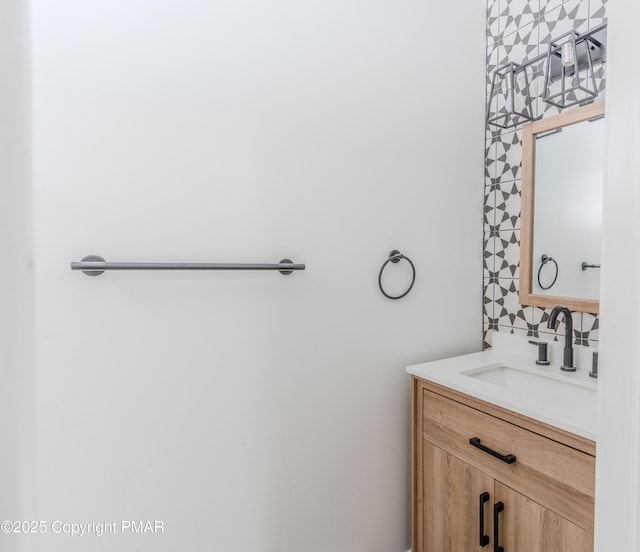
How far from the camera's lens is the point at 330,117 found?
1.26m

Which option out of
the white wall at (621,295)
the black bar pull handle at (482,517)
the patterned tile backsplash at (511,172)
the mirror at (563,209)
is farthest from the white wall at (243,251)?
the white wall at (621,295)

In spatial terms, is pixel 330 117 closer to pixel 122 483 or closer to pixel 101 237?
pixel 101 237

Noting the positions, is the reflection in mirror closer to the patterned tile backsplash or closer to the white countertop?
the patterned tile backsplash

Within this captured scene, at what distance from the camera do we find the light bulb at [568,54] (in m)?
1.21

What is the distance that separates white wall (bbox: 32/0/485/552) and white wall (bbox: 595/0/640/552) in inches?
33.9

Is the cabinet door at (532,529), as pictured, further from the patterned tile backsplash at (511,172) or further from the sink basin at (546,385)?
the patterned tile backsplash at (511,172)

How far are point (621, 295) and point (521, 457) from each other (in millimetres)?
755

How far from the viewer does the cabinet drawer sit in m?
0.89

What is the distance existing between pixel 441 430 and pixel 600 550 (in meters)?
0.78

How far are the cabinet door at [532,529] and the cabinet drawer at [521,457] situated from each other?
0.07 ft

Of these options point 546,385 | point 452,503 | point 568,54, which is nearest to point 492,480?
point 452,503

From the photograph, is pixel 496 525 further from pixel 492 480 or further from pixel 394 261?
pixel 394 261

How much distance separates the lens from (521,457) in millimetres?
1021

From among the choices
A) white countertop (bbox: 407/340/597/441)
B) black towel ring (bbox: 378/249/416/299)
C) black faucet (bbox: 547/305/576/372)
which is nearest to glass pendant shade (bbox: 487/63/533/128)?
black towel ring (bbox: 378/249/416/299)
